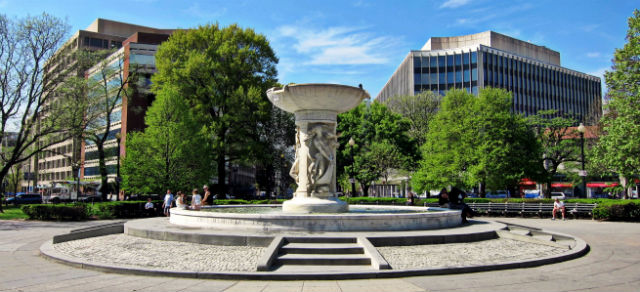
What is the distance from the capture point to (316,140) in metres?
14.4

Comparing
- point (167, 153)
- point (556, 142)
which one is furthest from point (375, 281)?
point (556, 142)

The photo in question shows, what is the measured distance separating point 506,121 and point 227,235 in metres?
26.7

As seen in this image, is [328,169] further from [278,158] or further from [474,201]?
[278,158]

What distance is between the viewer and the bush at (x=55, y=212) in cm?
2311

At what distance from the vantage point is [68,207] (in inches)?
915

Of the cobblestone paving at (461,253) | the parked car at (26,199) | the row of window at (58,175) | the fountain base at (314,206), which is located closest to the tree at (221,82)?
the parked car at (26,199)

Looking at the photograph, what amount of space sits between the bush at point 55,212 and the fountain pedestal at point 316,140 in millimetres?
14562

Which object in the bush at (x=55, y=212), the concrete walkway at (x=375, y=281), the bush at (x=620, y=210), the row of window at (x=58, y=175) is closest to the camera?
the concrete walkway at (x=375, y=281)

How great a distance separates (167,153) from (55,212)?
8244 mm

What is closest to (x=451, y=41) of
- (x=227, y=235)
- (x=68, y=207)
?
(x=68, y=207)

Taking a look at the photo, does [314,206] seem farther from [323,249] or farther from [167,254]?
[167,254]

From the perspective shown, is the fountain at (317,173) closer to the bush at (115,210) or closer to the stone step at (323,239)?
the stone step at (323,239)

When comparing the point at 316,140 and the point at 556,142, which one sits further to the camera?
the point at 556,142

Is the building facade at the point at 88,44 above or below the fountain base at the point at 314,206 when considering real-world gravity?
above
